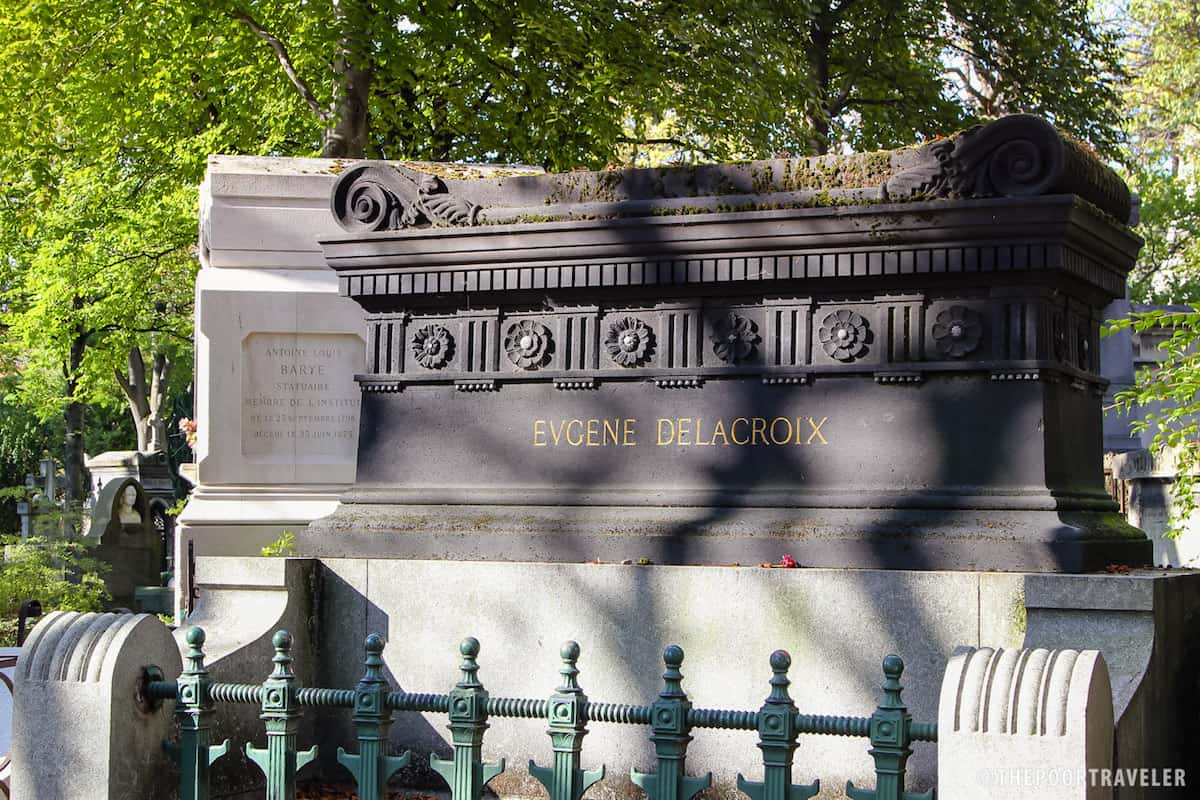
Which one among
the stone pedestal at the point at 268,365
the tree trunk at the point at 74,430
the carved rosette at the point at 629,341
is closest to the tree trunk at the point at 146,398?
the tree trunk at the point at 74,430

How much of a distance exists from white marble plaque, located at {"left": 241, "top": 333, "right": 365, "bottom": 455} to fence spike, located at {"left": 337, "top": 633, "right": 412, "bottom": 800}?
19.7ft

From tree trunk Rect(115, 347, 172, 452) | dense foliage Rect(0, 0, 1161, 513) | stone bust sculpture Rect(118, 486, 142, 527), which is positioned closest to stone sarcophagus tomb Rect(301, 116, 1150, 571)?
dense foliage Rect(0, 0, 1161, 513)

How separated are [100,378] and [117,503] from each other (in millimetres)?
13676

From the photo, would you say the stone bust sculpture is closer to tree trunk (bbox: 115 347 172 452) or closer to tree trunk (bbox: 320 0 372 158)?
tree trunk (bbox: 320 0 372 158)

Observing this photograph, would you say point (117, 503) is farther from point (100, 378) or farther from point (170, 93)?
point (100, 378)

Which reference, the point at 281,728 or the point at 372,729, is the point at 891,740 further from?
the point at 281,728

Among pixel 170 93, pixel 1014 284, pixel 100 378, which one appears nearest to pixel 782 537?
pixel 1014 284

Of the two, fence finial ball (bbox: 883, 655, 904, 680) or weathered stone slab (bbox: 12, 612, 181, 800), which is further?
weathered stone slab (bbox: 12, 612, 181, 800)

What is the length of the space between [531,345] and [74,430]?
32.3m

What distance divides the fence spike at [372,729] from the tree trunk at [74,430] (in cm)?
2978

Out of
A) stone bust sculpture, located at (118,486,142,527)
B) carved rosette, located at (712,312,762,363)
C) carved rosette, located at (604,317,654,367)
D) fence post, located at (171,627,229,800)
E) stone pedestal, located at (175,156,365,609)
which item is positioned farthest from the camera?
stone bust sculpture, located at (118,486,142,527)

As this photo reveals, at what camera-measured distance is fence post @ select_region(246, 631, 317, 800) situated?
19.4 ft

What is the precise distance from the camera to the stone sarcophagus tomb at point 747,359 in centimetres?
661

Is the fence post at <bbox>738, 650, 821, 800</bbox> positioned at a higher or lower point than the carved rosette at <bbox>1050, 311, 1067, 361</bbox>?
lower
